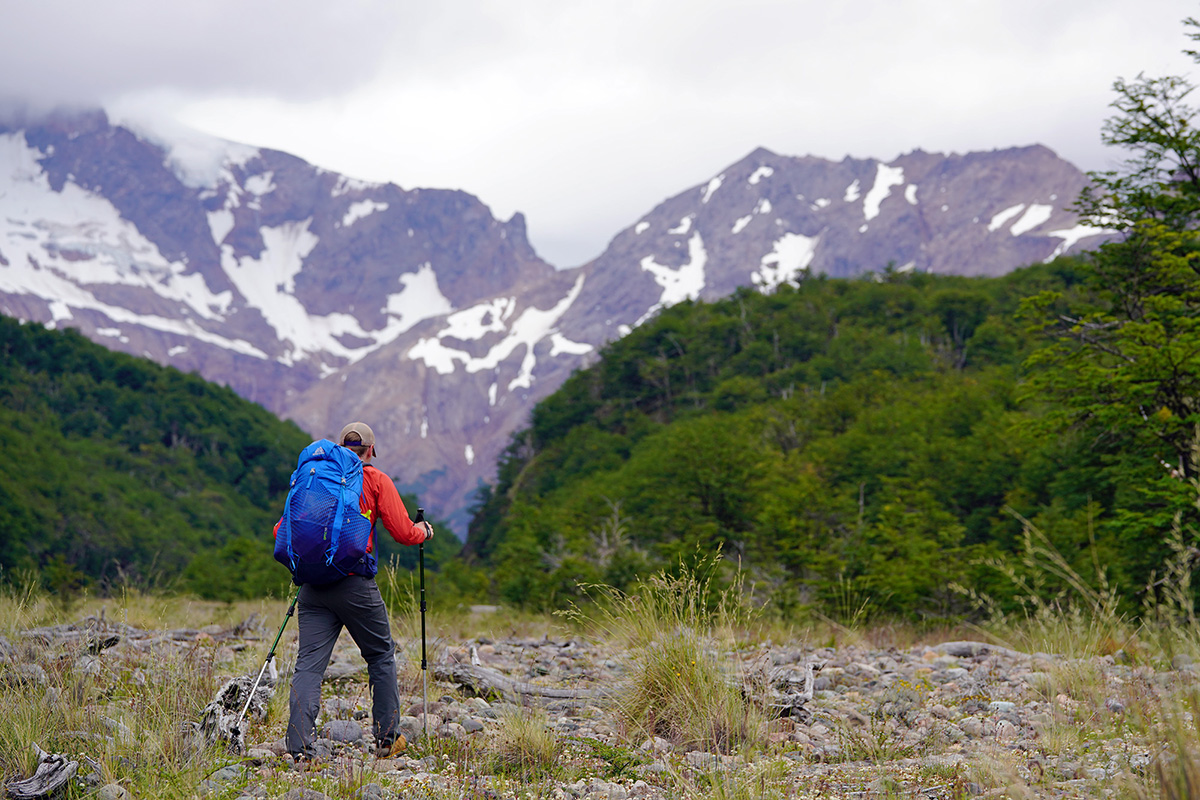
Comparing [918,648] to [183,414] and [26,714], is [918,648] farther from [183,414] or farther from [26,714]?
[183,414]

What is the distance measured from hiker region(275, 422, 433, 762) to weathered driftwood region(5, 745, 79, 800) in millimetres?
1237

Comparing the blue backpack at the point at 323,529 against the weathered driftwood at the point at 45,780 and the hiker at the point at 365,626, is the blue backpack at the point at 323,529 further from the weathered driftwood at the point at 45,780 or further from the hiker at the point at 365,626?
the weathered driftwood at the point at 45,780

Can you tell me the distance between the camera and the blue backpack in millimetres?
5059

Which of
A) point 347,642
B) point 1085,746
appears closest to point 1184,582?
point 1085,746

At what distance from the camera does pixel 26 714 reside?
4676 mm

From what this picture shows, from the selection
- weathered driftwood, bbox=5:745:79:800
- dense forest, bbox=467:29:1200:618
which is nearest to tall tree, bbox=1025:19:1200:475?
dense forest, bbox=467:29:1200:618

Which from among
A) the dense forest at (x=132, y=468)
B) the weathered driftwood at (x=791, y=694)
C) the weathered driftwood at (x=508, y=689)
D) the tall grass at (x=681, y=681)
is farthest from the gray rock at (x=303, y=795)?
the dense forest at (x=132, y=468)

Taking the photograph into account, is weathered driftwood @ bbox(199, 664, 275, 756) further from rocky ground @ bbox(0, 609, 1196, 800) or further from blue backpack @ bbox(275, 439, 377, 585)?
blue backpack @ bbox(275, 439, 377, 585)

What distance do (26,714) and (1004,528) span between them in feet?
97.0

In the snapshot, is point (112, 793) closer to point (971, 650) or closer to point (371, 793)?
point (371, 793)

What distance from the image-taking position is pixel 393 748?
5.17 meters

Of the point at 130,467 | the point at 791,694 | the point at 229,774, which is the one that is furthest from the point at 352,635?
the point at 130,467

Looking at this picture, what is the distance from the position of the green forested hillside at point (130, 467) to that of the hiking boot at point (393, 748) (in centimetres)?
3181

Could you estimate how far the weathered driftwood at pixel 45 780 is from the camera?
390 centimetres
